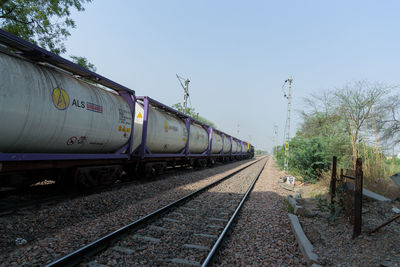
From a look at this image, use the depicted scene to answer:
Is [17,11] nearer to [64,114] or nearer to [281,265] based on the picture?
[64,114]

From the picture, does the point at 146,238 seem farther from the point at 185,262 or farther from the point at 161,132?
the point at 161,132

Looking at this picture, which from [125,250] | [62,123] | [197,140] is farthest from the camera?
[197,140]

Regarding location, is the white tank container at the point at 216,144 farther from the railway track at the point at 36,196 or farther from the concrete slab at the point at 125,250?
the concrete slab at the point at 125,250

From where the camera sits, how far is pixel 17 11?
11.3 metres

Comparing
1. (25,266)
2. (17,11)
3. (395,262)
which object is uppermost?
(17,11)

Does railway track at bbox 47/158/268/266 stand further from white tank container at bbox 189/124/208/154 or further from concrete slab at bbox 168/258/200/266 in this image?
white tank container at bbox 189/124/208/154

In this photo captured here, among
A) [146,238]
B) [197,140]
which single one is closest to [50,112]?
[146,238]

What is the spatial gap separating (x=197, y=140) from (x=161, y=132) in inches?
197

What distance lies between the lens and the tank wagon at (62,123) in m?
4.26

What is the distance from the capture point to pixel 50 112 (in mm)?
4828

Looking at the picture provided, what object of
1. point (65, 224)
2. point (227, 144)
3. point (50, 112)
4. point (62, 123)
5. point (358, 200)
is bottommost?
point (65, 224)

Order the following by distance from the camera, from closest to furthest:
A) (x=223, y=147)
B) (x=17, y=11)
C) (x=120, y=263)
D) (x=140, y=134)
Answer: (x=120, y=263) < (x=140, y=134) < (x=17, y=11) < (x=223, y=147)

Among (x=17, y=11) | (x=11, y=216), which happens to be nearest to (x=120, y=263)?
(x=11, y=216)

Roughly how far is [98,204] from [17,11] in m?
11.9
